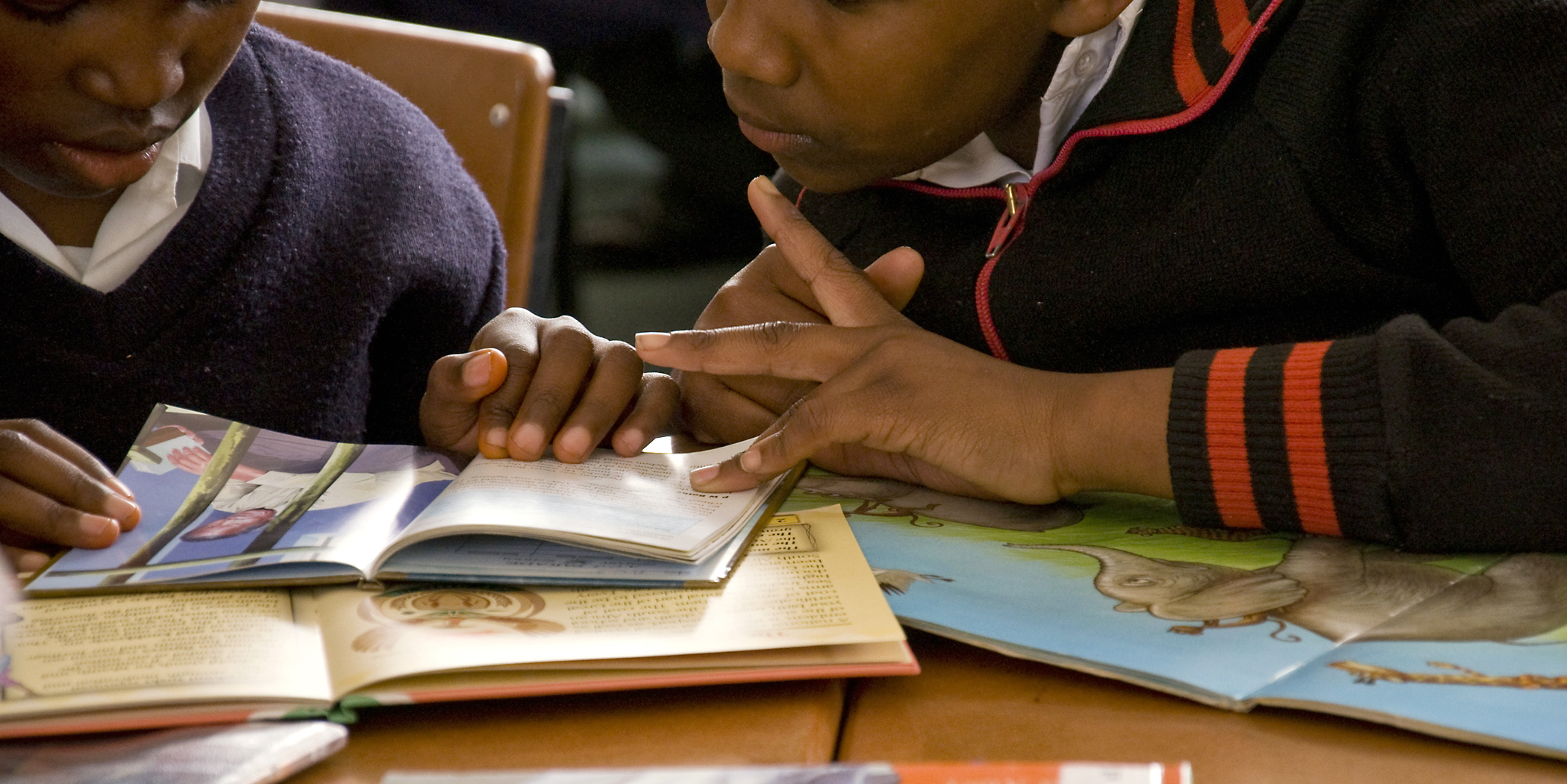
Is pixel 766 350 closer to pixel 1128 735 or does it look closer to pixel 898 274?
pixel 898 274

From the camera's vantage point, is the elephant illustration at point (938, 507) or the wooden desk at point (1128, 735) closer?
the wooden desk at point (1128, 735)

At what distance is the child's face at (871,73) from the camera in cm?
71

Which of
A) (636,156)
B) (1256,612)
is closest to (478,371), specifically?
(1256,612)

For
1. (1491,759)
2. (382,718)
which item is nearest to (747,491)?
(382,718)

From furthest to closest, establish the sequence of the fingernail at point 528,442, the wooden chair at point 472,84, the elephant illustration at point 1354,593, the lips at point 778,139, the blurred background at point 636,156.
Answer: the blurred background at point 636,156 < the wooden chair at point 472,84 < the lips at point 778,139 < the fingernail at point 528,442 < the elephant illustration at point 1354,593

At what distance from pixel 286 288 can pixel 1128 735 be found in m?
0.75

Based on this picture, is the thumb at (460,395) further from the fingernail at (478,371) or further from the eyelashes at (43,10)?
the eyelashes at (43,10)

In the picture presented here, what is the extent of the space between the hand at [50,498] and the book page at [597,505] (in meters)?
0.15

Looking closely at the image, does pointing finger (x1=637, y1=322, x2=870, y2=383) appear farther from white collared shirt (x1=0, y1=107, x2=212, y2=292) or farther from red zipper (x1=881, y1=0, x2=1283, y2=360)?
white collared shirt (x1=0, y1=107, x2=212, y2=292)

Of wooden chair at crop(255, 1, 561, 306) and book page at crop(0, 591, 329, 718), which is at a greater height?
wooden chair at crop(255, 1, 561, 306)

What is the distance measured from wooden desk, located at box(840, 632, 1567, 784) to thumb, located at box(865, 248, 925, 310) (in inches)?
14.4

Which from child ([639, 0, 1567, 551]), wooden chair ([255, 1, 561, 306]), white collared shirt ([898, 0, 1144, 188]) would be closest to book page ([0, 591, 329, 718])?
child ([639, 0, 1567, 551])

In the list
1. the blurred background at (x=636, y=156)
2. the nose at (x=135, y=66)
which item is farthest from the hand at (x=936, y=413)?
the blurred background at (x=636, y=156)

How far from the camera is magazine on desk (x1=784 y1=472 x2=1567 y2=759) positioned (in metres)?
0.39
